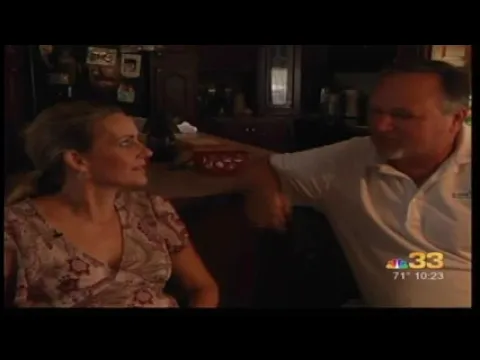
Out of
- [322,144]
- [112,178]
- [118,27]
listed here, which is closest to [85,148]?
[112,178]

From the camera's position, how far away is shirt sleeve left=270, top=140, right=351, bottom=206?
3.52 m

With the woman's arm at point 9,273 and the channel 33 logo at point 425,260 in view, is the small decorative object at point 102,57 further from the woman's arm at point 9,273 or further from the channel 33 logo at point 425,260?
the channel 33 logo at point 425,260

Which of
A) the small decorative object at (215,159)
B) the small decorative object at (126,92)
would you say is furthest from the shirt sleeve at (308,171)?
the small decorative object at (126,92)

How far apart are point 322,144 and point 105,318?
1.01m

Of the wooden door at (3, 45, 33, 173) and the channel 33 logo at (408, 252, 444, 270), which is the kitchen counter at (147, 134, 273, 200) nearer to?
the wooden door at (3, 45, 33, 173)

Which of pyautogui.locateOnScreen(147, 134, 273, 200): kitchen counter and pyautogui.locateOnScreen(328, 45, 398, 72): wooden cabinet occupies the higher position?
pyautogui.locateOnScreen(328, 45, 398, 72): wooden cabinet

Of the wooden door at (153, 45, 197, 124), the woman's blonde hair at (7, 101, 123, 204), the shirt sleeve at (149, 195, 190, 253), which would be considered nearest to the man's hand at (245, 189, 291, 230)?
the shirt sleeve at (149, 195, 190, 253)

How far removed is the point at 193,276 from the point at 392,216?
29.5 inches

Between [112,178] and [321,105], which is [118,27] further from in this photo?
[321,105]

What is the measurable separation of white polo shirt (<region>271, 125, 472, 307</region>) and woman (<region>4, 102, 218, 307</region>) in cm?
48

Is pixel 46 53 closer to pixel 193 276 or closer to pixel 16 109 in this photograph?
pixel 16 109

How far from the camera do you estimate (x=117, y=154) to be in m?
3.52

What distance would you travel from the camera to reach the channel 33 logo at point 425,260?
351 cm

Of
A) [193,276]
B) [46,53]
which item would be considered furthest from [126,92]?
[193,276]
